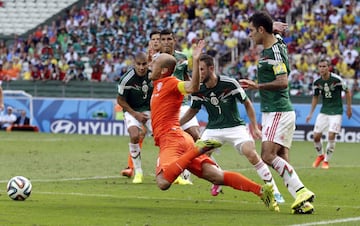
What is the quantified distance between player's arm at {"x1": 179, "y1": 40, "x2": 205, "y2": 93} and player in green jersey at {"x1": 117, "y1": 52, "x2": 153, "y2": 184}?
4639mm

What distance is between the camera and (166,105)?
40.8 ft

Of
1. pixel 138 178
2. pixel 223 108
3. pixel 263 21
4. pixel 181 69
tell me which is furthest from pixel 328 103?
pixel 263 21

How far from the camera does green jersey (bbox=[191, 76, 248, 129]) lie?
532 inches

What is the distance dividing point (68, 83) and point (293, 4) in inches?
416

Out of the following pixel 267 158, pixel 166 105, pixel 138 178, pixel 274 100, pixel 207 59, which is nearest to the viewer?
pixel 166 105

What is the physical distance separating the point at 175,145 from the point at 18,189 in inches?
97.0

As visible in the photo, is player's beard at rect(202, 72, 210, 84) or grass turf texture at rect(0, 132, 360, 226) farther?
player's beard at rect(202, 72, 210, 84)

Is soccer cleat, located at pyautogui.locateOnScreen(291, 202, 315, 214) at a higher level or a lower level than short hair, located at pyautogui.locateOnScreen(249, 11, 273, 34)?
lower

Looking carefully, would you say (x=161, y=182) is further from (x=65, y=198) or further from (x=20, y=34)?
(x=20, y=34)

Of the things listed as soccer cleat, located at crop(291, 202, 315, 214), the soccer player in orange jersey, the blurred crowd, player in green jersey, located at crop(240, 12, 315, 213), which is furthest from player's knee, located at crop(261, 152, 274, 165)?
the blurred crowd

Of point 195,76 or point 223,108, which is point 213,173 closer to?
point 195,76

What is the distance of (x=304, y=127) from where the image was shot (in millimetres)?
34438

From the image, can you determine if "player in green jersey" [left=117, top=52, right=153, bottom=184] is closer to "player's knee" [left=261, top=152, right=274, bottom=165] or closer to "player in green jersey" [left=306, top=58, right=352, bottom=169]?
"player's knee" [left=261, top=152, right=274, bottom=165]

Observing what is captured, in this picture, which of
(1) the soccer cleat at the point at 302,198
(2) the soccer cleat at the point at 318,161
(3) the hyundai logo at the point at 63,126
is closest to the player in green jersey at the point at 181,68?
(1) the soccer cleat at the point at 302,198
